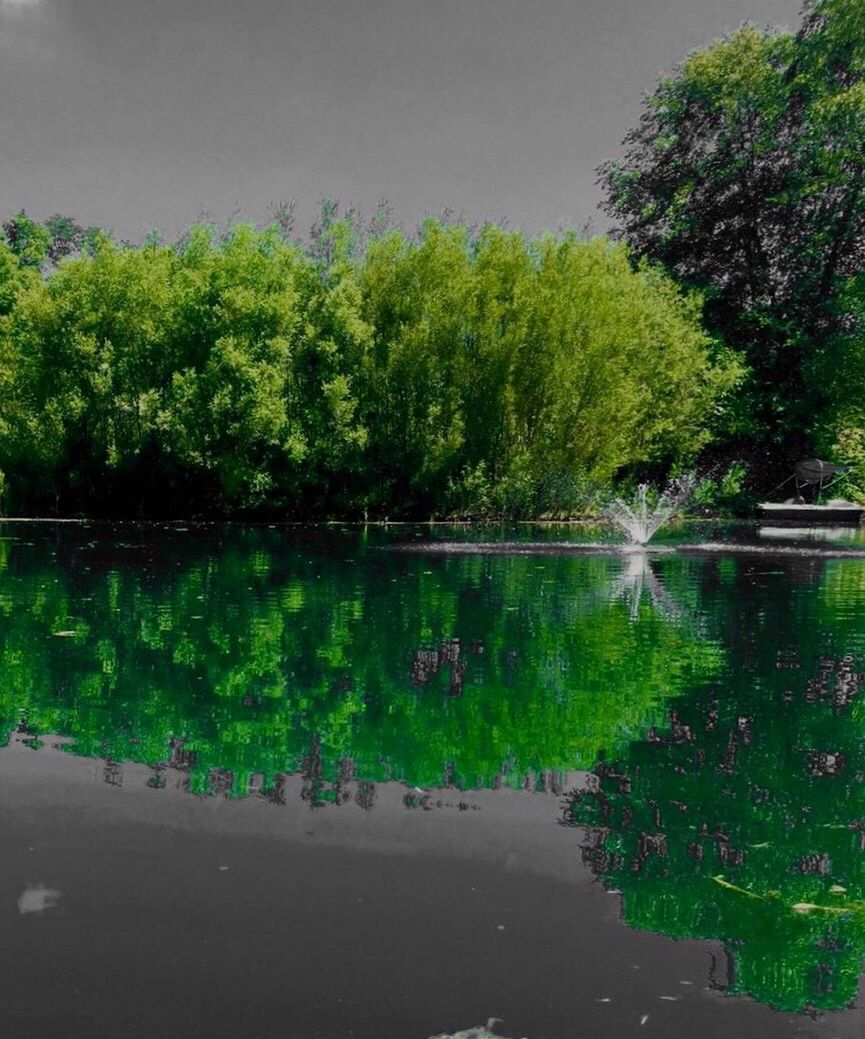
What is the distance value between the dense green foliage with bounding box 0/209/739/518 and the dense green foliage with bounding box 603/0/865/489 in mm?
10280

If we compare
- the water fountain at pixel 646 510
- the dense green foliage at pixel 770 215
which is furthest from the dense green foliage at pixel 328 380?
the dense green foliage at pixel 770 215

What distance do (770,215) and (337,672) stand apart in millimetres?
40632

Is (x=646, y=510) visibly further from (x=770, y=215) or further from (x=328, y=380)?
(x=770, y=215)

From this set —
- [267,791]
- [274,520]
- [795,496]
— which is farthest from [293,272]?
[267,791]

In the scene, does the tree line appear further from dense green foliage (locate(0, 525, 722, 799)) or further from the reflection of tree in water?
the reflection of tree in water

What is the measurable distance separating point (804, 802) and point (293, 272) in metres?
30.5

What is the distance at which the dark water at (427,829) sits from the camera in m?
3.43

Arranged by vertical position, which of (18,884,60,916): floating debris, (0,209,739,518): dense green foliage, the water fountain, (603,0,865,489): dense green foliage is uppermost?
(603,0,865,489): dense green foliage

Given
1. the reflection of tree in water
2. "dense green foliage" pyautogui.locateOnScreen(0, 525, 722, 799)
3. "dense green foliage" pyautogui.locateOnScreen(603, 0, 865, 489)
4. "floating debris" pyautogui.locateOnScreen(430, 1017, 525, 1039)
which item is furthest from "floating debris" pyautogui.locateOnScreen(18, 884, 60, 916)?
"dense green foliage" pyautogui.locateOnScreen(603, 0, 865, 489)

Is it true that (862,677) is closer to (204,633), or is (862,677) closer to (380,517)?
(204,633)

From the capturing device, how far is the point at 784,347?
4412 cm

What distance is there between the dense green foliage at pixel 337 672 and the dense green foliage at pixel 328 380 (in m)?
16.9

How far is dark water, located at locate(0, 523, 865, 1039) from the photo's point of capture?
3434 millimetres

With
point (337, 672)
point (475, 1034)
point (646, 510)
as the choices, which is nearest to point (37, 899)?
point (475, 1034)
